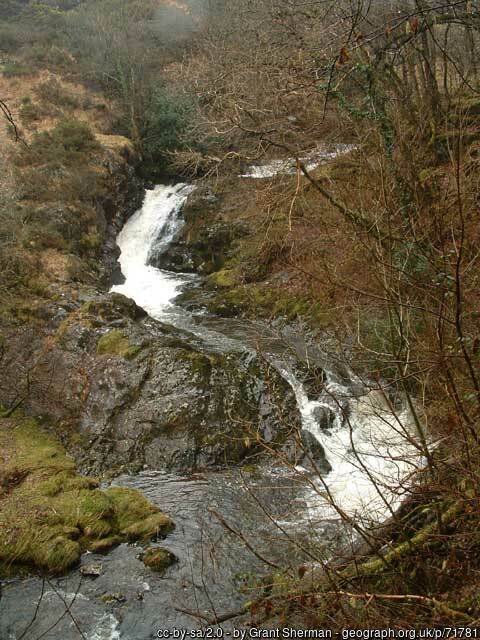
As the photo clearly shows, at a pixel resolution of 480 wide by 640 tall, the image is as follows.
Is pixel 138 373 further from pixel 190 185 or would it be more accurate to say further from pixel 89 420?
pixel 190 185

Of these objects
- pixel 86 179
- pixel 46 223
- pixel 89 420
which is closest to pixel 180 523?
pixel 89 420

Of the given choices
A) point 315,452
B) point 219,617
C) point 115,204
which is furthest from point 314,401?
point 115,204

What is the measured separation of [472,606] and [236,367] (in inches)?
256

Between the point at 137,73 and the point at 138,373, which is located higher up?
the point at 137,73

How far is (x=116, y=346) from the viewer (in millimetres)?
9438

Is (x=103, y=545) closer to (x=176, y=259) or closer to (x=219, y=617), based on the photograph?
(x=219, y=617)

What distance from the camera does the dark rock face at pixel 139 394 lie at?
7.93 metres

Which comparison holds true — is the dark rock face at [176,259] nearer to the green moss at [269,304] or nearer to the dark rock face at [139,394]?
the green moss at [269,304]

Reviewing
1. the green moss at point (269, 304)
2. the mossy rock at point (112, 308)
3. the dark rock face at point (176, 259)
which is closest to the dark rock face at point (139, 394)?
the mossy rock at point (112, 308)

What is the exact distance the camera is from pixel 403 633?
102 inches

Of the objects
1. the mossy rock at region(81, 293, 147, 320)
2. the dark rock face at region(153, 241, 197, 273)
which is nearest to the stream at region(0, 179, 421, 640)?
the mossy rock at region(81, 293, 147, 320)

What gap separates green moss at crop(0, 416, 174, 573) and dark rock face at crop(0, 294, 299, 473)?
0.80 metres

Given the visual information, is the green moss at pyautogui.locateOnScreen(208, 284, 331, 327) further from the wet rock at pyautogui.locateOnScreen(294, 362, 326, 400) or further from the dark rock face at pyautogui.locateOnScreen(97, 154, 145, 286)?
the dark rock face at pyautogui.locateOnScreen(97, 154, 145, 286)

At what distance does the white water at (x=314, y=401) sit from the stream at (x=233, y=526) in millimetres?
37
